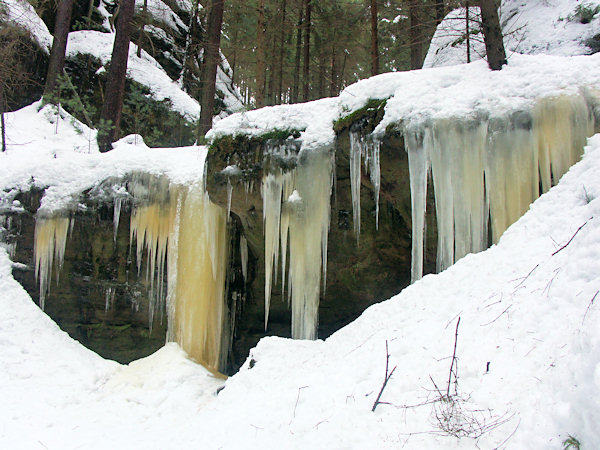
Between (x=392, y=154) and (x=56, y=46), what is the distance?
10459 mm

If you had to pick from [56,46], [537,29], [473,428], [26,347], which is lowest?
[26,347]

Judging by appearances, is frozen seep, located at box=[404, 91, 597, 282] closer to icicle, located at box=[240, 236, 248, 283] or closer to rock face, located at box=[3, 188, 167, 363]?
icicle, located at box=[240, 236, 248, 283]

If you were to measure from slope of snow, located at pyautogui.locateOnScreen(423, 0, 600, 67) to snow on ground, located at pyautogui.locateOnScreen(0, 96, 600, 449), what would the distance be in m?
4.63

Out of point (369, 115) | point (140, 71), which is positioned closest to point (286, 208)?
point (369, 115)

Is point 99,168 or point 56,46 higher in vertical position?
point 56,46

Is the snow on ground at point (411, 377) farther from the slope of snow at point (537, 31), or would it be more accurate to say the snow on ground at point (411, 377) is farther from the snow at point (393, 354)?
the slope of snow at point (537, 31)

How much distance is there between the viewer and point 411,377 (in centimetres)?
264

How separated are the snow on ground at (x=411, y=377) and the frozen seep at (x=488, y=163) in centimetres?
105

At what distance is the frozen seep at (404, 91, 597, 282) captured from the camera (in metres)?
4.50

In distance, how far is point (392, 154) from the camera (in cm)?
543

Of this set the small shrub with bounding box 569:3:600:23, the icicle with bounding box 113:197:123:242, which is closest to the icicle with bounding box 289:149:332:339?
the icicle with bounding box 113:197:123:242

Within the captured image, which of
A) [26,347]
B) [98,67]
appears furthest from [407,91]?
[98,67]

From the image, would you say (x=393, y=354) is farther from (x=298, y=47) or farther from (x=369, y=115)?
(x=298, y=47)

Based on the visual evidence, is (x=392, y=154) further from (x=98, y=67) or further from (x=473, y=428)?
(x=98, y=67)
